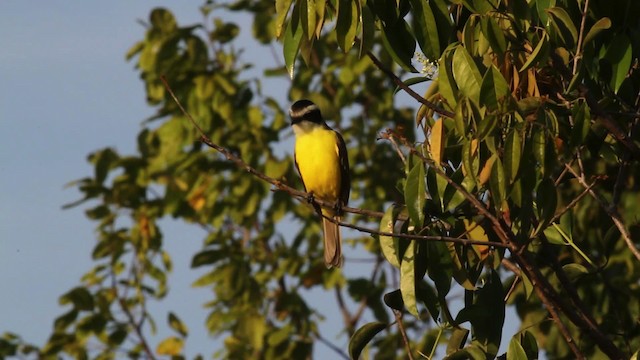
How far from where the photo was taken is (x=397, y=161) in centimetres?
1148

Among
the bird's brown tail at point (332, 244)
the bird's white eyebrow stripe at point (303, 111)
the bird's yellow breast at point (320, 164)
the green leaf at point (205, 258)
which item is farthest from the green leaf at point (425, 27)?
the green leaf at point (205, 258)

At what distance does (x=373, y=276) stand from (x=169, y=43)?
8.84 feet

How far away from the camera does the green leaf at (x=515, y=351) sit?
12.5ft

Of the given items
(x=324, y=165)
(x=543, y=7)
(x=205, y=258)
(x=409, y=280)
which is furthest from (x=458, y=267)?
(x=205, y=258)

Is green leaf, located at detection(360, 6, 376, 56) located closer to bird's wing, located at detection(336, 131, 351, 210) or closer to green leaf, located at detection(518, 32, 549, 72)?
green leaf, located at detection(518, 32, 549, 72)

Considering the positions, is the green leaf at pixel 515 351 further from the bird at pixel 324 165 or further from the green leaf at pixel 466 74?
the bird at pixel 324 165

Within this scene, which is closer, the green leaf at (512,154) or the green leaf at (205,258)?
the green leaf at (512,154)

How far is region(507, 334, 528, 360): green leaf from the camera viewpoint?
12.5 ft

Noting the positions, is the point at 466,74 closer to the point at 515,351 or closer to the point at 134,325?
the point at 515,351

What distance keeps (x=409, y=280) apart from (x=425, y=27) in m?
0.81

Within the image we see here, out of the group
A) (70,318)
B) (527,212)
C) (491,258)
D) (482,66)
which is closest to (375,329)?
(491,258)

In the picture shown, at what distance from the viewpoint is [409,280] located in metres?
3.84

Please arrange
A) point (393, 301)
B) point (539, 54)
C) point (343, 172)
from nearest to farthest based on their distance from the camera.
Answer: point (539, 54)
point (393, 301)
point (343, 172)

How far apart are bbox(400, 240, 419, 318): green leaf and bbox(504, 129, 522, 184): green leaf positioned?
1.82 ft
